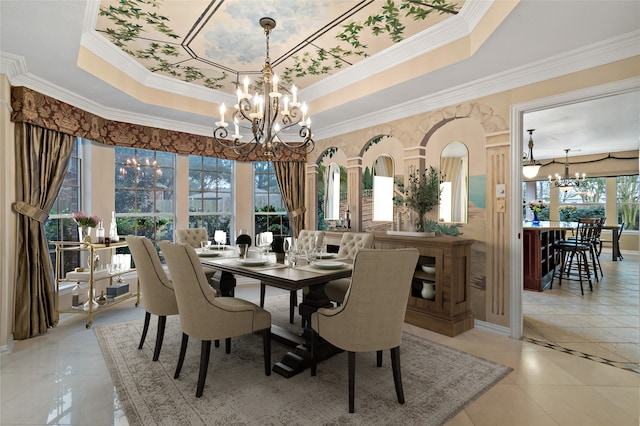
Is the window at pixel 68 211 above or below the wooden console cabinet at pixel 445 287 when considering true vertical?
above

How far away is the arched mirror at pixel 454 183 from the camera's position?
377cm

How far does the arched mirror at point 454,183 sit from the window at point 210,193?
351 centimetres

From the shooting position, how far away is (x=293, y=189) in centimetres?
580

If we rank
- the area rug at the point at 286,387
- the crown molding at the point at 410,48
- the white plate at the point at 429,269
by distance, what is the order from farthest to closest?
the white plate at the point at 429,269 → the crown molding at the point at 410,48 → the area rug at the point at 286,387

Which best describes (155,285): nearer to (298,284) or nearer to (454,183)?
(298,284)

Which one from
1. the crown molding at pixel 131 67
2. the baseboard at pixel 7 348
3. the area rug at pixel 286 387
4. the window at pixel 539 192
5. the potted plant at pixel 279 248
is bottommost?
the area rug at pixel 286 387

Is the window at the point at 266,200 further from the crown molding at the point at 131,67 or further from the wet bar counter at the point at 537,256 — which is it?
the wet bar counter at the point at 537,256

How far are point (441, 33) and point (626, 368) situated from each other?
3.20 metres

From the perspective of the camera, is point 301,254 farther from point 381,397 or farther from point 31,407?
point 31,407

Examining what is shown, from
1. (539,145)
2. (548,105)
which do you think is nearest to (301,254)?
(548,105)

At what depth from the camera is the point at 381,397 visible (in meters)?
2.21

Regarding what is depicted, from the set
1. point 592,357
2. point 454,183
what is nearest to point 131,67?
point 454,183

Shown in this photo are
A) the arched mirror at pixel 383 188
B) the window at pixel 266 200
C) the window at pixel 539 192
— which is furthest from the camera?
the window at pixel 539 192

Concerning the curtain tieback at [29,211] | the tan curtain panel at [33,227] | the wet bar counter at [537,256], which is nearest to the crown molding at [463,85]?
the tan curtain panel at [33,227]
